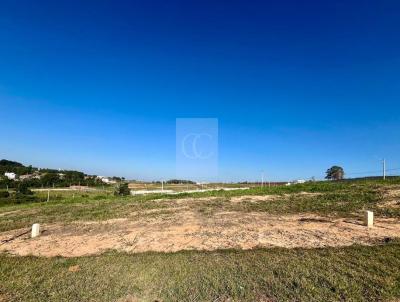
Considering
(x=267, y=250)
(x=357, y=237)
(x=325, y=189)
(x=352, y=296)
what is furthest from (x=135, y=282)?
(x=325, y=189)

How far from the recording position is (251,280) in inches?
214

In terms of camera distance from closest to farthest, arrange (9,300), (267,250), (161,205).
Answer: (9,300) → (267,250) → (161,205)

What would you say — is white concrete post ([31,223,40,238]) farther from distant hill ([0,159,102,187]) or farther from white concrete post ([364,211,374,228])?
distant hill ([0,159,102,187])

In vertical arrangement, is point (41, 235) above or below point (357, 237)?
below

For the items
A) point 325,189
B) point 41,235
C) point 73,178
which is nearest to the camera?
point 41,235

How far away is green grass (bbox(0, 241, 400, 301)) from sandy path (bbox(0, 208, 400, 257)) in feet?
2.40

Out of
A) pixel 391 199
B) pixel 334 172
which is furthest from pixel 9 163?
pixel 391 199

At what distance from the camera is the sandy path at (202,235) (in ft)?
25.7

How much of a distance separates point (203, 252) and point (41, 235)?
629 cm

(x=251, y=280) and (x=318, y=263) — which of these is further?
(x=318, y=263)

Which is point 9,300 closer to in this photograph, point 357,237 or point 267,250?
point 267,250

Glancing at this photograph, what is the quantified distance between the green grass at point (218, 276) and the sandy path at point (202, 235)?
0.73 m

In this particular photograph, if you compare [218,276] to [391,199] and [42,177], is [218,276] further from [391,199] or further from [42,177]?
[42,177]

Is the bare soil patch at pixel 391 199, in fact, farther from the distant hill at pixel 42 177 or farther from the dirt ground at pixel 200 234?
the distant hill at pixel 42 177
